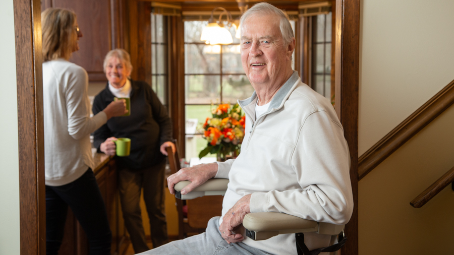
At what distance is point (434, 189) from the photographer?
1523mm

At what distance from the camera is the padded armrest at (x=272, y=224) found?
1.08 m

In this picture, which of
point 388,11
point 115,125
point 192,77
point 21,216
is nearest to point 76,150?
point 21,216

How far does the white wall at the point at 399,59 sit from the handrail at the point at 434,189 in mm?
262

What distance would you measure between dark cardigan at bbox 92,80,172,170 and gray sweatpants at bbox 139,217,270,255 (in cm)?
172

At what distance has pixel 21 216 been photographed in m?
1.52

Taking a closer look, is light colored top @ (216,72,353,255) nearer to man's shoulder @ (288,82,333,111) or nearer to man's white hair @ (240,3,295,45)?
man's shoulder @ (288,82,333,111)

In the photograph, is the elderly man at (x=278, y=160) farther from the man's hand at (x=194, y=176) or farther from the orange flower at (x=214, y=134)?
the orange flower at (x=214, y=134)

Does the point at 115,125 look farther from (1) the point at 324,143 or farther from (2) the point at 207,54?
(1) the point at 324,143

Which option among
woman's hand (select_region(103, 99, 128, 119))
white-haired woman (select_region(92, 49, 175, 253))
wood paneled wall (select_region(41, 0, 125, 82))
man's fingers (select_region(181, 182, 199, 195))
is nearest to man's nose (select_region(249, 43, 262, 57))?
man's fingers (select_region(181, 182, 199, 195))

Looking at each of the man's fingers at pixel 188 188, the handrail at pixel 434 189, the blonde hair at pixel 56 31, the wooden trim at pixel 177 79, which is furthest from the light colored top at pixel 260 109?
the wooden trim at pixel 177 79

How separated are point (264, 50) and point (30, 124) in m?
0.90

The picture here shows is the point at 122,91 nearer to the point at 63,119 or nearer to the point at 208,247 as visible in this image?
the point at 63,119

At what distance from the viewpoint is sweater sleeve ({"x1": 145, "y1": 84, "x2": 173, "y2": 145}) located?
322cm

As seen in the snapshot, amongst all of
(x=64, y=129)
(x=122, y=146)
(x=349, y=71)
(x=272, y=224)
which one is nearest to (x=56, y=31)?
(x=64, y=129)
